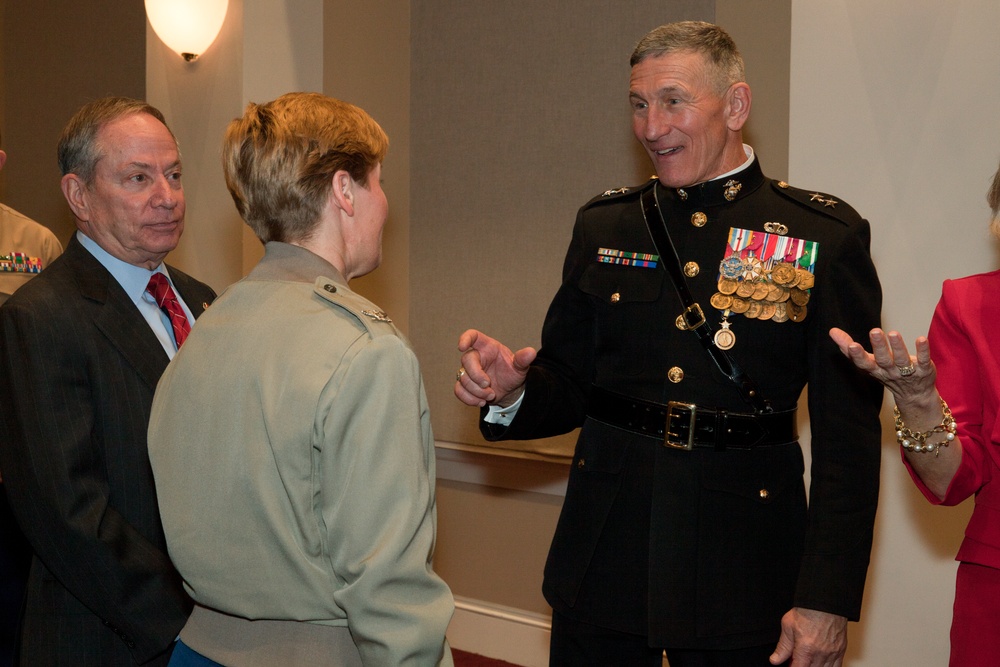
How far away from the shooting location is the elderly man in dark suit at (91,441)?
175 centimetres

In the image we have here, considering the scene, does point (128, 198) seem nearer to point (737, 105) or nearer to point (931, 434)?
point (737, 105)

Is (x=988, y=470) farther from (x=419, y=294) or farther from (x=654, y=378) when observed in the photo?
(x=419, y=294)

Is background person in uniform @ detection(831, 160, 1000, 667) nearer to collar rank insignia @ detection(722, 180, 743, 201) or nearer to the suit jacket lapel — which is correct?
collar rank insignia @ detection(722, 180, 743, 201)

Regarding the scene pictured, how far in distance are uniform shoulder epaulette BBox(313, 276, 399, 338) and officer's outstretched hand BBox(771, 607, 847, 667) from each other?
94 cm

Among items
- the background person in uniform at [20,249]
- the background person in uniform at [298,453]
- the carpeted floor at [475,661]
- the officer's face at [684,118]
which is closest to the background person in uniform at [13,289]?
the background person in uniform at [20,249]

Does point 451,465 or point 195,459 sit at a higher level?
point 195,459

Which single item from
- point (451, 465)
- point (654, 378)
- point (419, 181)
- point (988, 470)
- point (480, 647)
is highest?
point (419, 181)

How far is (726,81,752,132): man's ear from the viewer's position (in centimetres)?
195

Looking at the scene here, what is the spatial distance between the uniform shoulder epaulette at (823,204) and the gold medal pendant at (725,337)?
28 cm

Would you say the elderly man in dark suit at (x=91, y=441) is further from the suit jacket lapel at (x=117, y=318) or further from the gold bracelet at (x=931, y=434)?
the gold bracelet at (x=931, y=434)

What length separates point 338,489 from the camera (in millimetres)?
1271

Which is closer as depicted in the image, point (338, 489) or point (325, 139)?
point (338, 489)

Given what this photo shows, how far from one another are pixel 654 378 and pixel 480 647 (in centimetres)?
234

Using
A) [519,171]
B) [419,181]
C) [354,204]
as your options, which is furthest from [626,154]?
[354,204]
